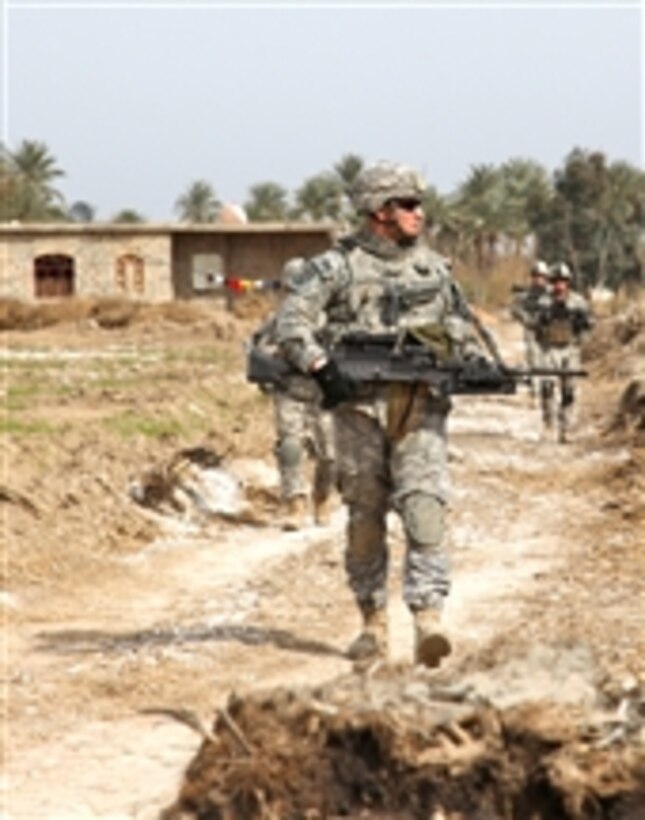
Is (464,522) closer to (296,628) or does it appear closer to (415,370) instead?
(296,628)

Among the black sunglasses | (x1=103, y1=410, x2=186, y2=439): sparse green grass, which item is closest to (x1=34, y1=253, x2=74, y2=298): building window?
(x1=103, y1=410, x2=186, y2=439): sparse green grass

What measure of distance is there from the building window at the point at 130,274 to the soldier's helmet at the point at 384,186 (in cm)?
3224

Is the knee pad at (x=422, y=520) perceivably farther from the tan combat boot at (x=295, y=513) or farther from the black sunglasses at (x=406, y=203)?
the tan combat boot at (x=295, y=513)

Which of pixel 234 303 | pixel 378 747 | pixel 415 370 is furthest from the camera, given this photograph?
pixel 234 303

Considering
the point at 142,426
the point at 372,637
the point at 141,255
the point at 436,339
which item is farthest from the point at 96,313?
the point at 436,339

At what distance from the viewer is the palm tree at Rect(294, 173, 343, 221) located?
6662 cm

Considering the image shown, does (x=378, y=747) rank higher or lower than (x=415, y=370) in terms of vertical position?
lower

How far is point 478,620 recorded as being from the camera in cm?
799

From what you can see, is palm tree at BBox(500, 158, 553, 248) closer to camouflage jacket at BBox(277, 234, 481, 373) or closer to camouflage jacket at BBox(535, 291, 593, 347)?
camouflage jacket at BBox(535, 291, 593, 347)

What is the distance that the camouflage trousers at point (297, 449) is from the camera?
37.4 feet

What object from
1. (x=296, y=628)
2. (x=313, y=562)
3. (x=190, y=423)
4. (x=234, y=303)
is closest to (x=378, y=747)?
(x=296, y=628)

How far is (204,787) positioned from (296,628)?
3.51 meters

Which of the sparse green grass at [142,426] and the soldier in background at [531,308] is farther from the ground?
the soldier in background at [531,308]

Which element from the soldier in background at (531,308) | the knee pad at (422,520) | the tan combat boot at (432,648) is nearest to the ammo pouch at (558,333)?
the soldier in background at (531,308)
